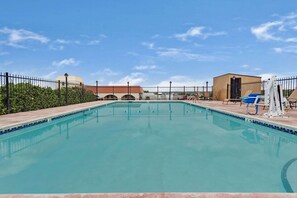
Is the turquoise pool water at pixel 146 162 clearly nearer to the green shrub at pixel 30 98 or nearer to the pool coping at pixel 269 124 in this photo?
the pool coping at pixel 269 124

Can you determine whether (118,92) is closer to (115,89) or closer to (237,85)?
(115,89)

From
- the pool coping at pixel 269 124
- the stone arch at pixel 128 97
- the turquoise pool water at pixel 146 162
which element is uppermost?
the stone arch at pixel 128 97

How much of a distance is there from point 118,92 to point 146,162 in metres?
22.0

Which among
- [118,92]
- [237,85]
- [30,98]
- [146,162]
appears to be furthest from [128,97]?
[146,162]

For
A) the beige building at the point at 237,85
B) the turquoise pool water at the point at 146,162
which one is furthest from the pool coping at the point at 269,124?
the beige building at the point at 237,85

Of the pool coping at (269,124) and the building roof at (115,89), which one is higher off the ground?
the building roof at (115,89)

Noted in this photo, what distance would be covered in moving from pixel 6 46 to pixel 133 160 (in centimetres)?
1375

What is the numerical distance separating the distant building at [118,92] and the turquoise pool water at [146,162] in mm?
18449

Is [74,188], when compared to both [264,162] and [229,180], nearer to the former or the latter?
[229,180]

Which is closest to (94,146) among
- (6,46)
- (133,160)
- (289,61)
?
(133,160)

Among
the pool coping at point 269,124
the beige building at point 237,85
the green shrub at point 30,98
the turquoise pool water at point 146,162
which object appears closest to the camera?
the turquoise pool water at point 146,162

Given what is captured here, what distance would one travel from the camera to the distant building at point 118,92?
24.0 metres

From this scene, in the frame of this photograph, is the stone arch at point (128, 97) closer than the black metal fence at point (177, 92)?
No

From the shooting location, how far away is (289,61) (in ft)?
47.5
